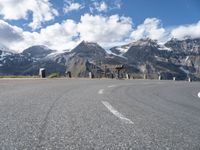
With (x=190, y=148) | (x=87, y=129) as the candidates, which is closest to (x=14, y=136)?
→ (x=87, y=129)

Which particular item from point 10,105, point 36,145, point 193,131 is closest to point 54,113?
point 10,105

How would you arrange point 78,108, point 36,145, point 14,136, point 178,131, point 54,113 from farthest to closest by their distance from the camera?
point 78,108 < point 54,113 < point 178,131 < point 14,136 < point 36,145

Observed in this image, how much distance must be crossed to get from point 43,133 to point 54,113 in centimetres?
186

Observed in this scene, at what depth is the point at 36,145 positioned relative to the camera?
3842mm

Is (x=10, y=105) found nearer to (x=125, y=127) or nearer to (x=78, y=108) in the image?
(x=78, y=108)

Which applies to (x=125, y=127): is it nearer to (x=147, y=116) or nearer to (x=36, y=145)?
(x=147, y=116)

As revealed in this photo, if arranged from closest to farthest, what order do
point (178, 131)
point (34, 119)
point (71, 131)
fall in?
point (71, 131) < point (178, 131) < point (34, 119)

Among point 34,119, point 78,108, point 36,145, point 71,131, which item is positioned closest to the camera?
point 36,145

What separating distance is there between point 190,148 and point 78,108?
3.70m

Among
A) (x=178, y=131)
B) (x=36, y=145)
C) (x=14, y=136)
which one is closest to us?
(x=36, y=145)

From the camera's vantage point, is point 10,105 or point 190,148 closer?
point 190,148

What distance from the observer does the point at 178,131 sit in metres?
5.02

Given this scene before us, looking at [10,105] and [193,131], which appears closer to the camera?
[193,131]

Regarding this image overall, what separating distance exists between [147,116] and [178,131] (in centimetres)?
142
